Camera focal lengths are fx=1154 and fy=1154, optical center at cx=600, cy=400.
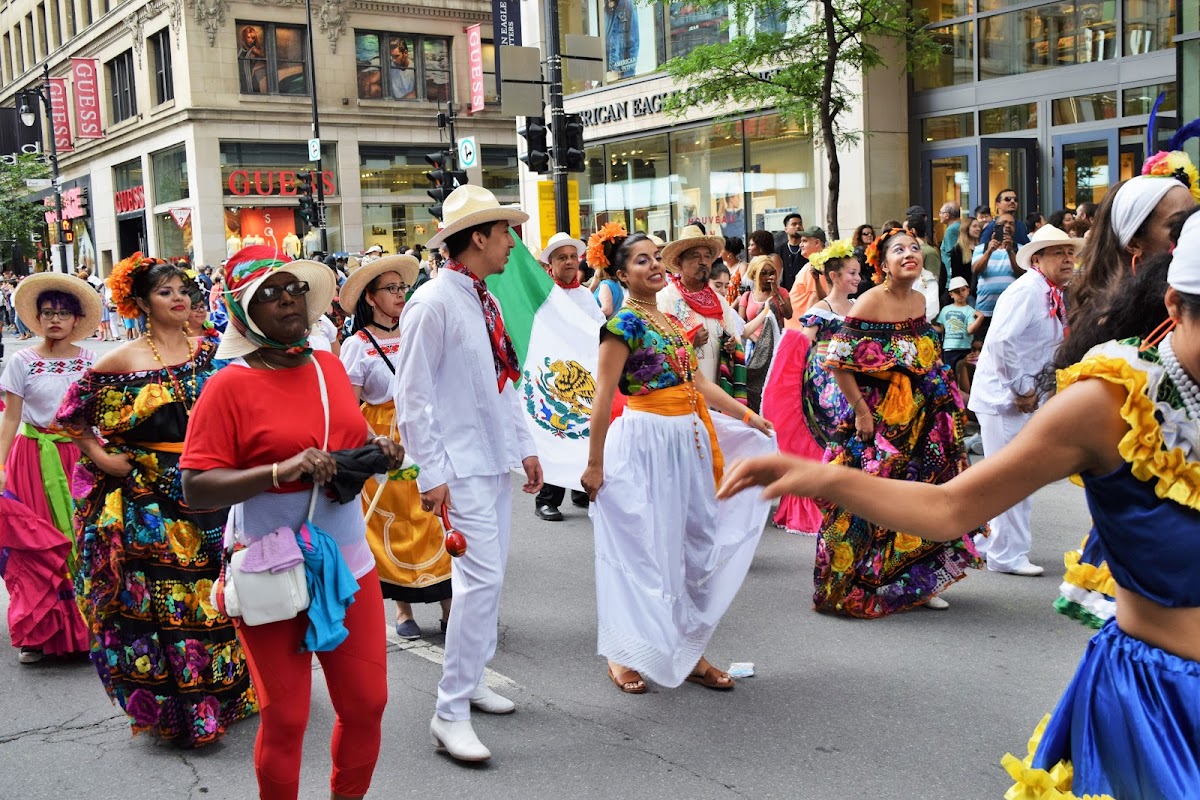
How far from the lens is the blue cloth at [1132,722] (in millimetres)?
2143

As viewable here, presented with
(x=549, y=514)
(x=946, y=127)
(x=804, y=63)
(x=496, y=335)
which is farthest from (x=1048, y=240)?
(x=946, y=127)

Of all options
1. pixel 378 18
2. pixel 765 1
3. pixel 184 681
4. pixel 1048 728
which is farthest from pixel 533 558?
pixel 378 18

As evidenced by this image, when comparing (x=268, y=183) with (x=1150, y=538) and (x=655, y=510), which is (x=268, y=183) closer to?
(x=655, y=510)

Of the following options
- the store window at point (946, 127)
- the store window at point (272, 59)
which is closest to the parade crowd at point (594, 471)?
the store window at point (946, 127)

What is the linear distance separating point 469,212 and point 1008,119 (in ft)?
49.3

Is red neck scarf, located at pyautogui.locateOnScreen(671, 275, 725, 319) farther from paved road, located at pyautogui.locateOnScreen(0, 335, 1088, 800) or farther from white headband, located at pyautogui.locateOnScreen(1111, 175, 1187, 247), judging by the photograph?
white headband, located at pyautogui.locateOnScreen(1111, 175, 1187, 247)

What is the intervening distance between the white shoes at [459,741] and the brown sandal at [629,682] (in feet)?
2.86

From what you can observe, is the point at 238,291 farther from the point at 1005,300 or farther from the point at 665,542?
the point at 1005,300

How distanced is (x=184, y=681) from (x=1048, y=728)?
12.3ft

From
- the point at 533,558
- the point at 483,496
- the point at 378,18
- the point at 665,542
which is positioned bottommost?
the point at 533,558

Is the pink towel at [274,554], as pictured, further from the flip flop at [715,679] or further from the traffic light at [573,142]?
the traffic light at [573,142]

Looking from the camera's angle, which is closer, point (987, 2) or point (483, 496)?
point (483, 496)

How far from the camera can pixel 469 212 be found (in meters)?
4.89

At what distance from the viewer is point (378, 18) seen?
43375mm
